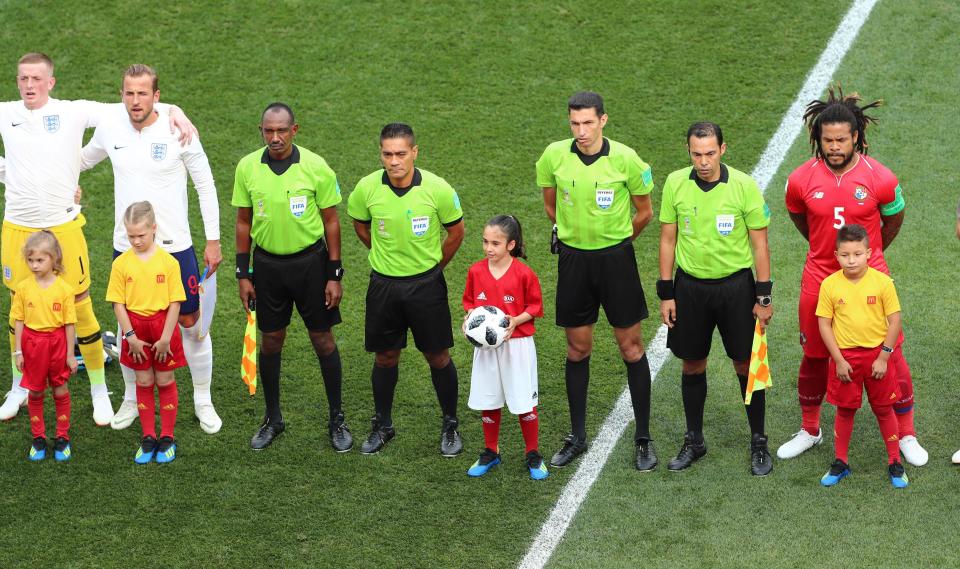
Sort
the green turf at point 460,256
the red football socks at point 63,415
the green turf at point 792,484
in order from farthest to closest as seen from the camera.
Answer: the red football socks at point 63,415
the green turf at point 460,256
the green turf at point 792,484

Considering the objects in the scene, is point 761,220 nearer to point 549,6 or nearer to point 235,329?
point 235,329

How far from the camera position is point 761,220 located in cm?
714

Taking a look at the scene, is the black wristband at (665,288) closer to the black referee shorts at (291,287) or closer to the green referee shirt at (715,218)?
the green referee shirt at (715,218)

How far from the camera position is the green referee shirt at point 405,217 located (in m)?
7.42

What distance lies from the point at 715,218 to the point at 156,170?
319 cm

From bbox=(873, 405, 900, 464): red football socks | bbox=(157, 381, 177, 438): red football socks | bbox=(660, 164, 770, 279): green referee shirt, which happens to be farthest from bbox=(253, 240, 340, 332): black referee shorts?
bbox=(873, 405, 900, 464): red football socks

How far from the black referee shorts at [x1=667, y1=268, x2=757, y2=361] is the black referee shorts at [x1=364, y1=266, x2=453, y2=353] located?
1.32 m

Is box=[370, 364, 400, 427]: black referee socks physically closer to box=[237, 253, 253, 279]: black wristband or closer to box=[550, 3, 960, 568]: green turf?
box=[237, 253, 253, 279]: black wristband

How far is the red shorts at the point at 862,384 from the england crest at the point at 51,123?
473 cm

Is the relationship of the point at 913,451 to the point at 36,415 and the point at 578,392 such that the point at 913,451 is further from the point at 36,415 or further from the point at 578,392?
the point at 36,415

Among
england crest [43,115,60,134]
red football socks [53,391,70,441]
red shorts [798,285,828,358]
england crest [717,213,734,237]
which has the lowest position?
red football socks [53,391,70,441]

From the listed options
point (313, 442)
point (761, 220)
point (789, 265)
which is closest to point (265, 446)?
point (313, 442)

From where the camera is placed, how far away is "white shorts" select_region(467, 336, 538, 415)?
7.44m

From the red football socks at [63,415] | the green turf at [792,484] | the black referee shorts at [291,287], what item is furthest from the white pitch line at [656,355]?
the red football socks at [63,415]
